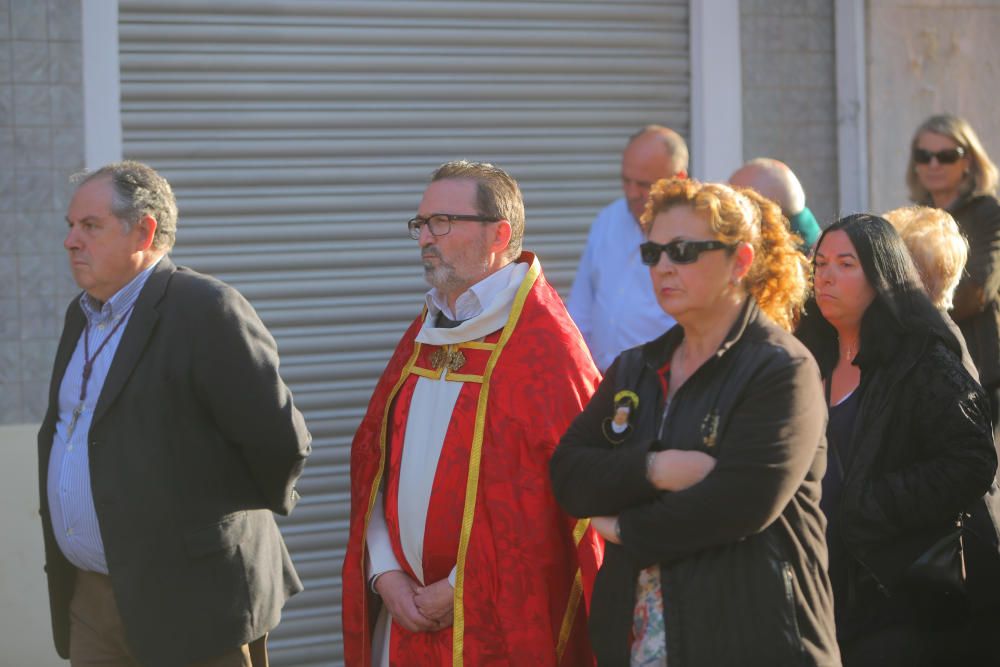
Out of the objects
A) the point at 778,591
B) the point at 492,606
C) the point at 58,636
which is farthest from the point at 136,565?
the point at 778,591

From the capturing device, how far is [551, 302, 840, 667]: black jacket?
290cm

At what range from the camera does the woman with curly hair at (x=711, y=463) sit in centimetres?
291

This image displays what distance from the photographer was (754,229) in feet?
10.4

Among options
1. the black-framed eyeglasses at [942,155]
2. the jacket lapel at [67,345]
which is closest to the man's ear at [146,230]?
the jacket lapel at [67,345]

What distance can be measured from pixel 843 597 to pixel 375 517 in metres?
1.38

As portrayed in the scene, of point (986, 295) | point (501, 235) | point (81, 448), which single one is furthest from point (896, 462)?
point (81, 448)

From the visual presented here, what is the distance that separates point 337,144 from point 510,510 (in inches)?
117

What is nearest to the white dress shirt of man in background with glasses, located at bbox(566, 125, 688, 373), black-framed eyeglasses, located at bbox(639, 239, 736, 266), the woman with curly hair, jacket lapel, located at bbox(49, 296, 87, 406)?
man in background with glasses, located at bbox(566, 125, 688, 373)

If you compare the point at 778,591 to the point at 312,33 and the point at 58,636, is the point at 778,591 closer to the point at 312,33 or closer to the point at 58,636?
the point at 58,636

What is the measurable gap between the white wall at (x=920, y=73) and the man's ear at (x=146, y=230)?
411 cm

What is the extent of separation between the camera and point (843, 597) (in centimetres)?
387

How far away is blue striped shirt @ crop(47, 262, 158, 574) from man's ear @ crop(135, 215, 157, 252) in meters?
0.07

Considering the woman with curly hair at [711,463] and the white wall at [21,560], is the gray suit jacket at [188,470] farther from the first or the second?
the white wall at [21,560]

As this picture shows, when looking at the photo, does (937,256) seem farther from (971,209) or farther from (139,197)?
(139,197)
